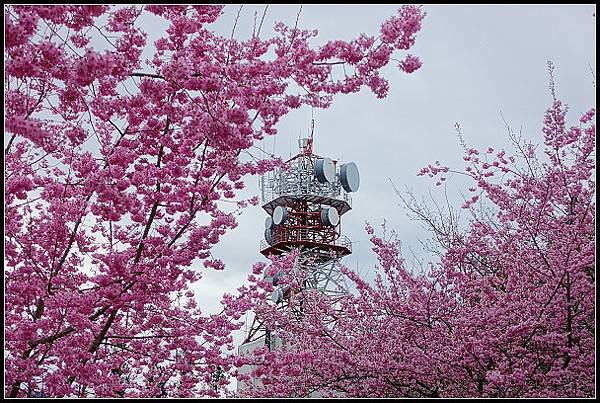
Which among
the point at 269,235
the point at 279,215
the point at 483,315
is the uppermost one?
the point at 279,215

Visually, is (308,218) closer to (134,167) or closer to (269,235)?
(269,235)

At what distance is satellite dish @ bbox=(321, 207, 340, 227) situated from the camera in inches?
790

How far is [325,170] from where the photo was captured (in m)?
17.4

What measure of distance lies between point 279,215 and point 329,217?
153cm

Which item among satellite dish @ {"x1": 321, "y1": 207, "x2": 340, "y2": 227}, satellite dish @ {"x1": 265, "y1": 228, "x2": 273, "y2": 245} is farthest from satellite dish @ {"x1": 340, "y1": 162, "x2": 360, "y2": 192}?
satellite dish @ {"x1": 265, "y1": 228, "x2": 273, "y2": 245}

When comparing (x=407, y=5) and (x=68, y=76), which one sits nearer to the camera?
(x=68, y=76)

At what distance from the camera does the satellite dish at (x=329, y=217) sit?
790 inches

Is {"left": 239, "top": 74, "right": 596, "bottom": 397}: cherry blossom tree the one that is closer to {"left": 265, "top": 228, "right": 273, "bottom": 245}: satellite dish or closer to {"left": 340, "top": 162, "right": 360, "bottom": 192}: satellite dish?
{"left": 340, "top": 162, "right": 360, "bottom": 192}: satellite dish

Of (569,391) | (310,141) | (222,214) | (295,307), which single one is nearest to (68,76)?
(222,214)

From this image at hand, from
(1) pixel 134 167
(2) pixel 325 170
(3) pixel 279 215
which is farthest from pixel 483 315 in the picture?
(3) pixel 279 215

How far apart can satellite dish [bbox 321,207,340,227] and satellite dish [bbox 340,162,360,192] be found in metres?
2.18

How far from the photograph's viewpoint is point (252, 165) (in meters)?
6.60

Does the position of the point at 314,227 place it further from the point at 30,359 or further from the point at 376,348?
the point at 30,359

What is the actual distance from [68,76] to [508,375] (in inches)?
201
